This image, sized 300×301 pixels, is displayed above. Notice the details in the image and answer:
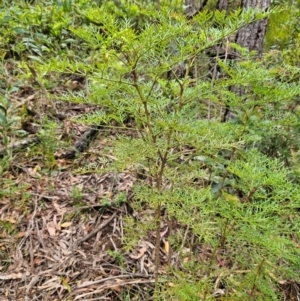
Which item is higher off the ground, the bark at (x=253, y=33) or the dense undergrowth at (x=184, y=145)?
the bark at (x=253, y=33)

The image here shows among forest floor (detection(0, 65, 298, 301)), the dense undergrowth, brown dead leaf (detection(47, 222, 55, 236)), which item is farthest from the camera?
brown dead leaf (detection(47, 222, 55, 236))

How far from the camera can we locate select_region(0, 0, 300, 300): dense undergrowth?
0.96m

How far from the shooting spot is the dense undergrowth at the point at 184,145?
96 centimetres

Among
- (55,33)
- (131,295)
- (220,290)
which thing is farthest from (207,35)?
(55,33)

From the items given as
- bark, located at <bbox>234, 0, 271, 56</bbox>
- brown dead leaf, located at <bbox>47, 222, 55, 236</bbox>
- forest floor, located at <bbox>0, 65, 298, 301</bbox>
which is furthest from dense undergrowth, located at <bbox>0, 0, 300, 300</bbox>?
bark, located at <bbox>234, 0, 271, 56</bbox>

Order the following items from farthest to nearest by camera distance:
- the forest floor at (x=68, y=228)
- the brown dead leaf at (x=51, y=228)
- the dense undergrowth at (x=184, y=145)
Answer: the brown dead leaf at (x=51, y=228) < the forest floor at (x=68, y=228) < the dense undergrowth at (x=184, y=145)

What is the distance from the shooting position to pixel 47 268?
1.93m

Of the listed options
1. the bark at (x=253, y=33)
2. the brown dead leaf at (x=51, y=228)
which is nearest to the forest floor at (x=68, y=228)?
the brown dead leaf at (x=51, y=228)

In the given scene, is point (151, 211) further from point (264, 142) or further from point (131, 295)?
point (264, 142)

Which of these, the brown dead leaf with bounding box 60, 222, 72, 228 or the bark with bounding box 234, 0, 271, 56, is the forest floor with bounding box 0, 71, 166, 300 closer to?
the brown dead leaf with bounding box 60, 222, 72, 228

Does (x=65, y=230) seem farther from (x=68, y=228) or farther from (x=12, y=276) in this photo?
(x=12, y=276)

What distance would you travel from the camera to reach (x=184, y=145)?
4.63 ft

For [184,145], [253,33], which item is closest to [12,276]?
[184,145]

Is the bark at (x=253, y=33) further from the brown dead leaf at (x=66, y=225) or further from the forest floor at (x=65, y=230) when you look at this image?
the brown dead leaf at (x=66, y=225)
